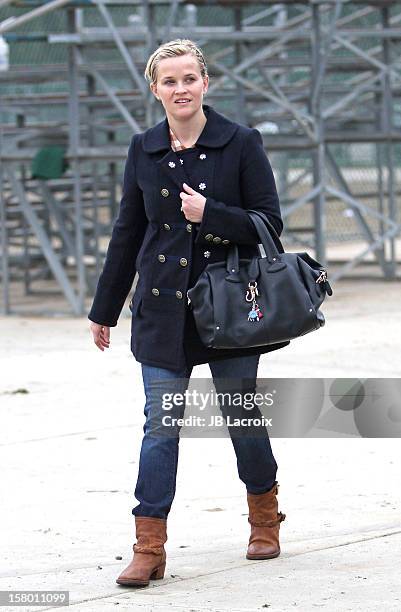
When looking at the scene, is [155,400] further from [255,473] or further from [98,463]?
[98,463]

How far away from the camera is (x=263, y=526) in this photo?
505 centimetres

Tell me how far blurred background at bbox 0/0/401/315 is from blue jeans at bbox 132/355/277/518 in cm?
807

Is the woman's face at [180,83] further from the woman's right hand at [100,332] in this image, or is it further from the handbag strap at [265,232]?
the woman's right hand at [100,332]

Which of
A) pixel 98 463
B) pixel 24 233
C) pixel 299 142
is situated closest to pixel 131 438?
pixel 98 463

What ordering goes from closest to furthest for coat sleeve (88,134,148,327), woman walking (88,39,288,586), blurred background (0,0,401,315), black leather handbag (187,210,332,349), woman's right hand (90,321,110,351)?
black leather handbag (187,210,332,349) < woman walking (88,39,288,586) < coat sleeve (88,134,148,327) < woman's right hand (90,321,110,351) < blurred background (0,0,401,315)

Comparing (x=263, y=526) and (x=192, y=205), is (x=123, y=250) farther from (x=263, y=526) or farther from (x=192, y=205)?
(x=263, y=526)

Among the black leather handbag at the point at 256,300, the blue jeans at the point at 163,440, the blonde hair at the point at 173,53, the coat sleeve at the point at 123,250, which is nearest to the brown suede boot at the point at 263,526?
the blue jeans at the point at 163,440

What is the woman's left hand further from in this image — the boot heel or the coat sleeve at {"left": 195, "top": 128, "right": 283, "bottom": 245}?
the boot heel

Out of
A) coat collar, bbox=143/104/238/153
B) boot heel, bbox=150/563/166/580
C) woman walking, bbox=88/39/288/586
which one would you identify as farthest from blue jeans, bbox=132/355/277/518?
coat collar, bbox=143/104/238/153

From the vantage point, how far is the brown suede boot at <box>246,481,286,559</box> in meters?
5.04

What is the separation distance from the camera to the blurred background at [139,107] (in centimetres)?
1337

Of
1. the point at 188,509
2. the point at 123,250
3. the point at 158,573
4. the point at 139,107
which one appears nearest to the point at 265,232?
the point at 123,250

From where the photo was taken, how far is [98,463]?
6793 mm

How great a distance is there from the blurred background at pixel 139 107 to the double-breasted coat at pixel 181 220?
782 centimetres
